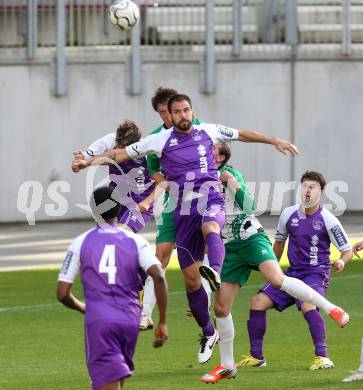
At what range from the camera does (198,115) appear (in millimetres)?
28922

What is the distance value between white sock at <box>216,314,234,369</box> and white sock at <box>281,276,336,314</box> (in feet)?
2.00

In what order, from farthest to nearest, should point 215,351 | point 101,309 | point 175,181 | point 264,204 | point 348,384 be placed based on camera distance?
point 264,204 → point 215,351 → point 175,181 → point 348,384 → point 101,309

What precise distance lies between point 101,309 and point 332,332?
6.36 meters

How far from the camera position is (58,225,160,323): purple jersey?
8.21 meters

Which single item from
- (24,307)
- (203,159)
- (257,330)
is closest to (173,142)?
(203,159)

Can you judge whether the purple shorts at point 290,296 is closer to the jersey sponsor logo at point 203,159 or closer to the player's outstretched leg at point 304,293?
the player's outstretched leg at point 304,293

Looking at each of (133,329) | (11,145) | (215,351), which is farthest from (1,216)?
(133,329)

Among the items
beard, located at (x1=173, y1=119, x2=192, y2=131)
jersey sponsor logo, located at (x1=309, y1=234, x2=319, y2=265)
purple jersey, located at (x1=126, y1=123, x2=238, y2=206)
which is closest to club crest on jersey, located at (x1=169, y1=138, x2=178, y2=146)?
purple jersey, located at (x1=126, y1=123, x2=238, y2=206)

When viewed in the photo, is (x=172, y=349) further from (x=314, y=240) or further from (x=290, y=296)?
(x=314, y=240)

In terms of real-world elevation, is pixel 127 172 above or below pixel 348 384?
above

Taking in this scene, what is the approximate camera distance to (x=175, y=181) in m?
12.2

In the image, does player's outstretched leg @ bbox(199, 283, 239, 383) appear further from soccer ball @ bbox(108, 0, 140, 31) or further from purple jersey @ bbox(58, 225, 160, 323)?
soccer ball @ bbox(108, 0, 140, 31)

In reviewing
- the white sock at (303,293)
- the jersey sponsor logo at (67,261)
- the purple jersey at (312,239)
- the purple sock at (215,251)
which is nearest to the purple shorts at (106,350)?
the jersey sponsor logo at (67,261)

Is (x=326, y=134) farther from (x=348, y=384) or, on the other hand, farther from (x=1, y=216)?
(x=348, y=384)
